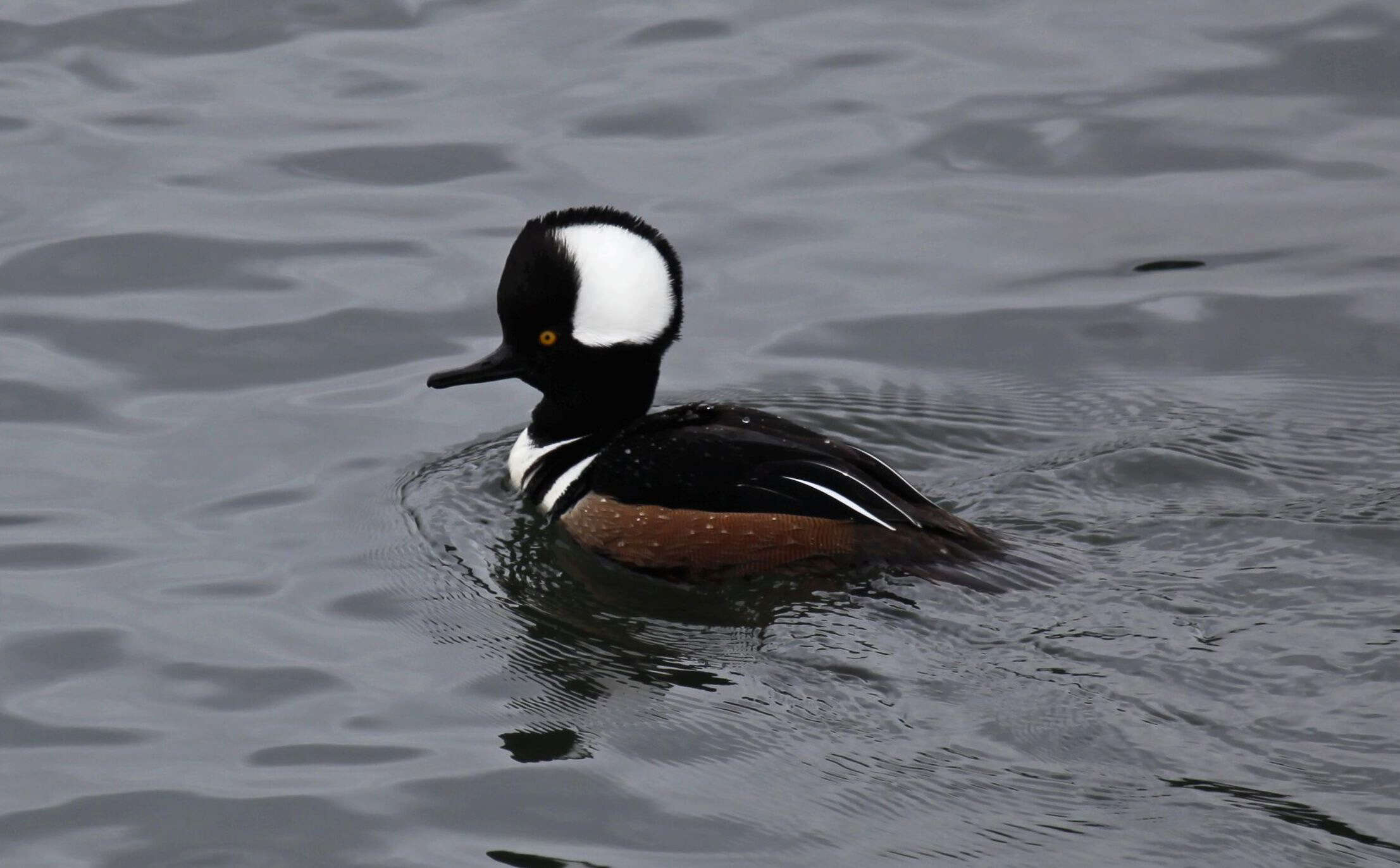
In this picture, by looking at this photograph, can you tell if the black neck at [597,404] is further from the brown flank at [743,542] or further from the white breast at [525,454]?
the brown flank at [743,542]

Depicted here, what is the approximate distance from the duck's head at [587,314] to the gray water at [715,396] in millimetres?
551

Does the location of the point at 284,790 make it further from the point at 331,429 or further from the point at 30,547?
the point at 331,429

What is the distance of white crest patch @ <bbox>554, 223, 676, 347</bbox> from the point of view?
23.1ft

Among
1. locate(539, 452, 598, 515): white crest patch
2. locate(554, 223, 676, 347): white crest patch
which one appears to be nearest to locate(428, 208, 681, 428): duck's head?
locate(554, 223, 676, 347): white crest patch

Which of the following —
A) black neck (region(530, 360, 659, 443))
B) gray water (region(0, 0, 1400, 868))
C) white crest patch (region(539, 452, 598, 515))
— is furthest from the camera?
black neck (region(530, 360, 659, 443))

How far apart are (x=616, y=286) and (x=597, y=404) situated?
22.8 inches

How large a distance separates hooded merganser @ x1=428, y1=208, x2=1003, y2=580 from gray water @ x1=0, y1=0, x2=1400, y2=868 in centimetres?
17

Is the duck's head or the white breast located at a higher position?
the duck's head

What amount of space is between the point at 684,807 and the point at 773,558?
1.54 m

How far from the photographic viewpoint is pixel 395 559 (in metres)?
7.03

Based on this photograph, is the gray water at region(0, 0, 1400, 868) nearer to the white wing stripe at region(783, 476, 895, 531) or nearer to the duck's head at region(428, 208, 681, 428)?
the white wing stripe at region(783, 476, 895, 531)

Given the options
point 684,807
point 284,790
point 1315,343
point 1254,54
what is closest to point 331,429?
point 284,790

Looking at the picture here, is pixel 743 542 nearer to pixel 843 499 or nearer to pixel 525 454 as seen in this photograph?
pixel 843 499

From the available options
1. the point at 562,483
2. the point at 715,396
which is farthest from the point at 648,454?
the point at 715,396
